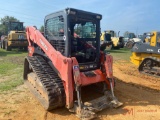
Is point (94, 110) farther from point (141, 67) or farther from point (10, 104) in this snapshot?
point (141, 67)

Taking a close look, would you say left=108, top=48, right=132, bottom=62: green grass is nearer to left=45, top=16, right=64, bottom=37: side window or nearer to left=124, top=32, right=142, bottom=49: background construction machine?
left=124, top=32, right=142, bottom=49: background construction machine

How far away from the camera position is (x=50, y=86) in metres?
4.45

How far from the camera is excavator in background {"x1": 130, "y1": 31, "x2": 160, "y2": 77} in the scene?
30.1ft

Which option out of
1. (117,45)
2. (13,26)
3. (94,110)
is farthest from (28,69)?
(117,45)

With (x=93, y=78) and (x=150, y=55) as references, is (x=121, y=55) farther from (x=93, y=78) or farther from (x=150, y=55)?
(x=93, y=78)

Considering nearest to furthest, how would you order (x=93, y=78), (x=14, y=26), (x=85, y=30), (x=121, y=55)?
(x=93, y=78) < (x=85, y=30) < (x=121, y=55) < (x=14, y=26)

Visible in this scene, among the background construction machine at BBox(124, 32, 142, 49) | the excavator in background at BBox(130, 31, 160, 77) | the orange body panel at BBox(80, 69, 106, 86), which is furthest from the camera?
the background construction machine at BBox(124, 32, 142, 49)

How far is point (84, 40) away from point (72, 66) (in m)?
A: 1.21

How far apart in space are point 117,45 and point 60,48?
19.6 meters

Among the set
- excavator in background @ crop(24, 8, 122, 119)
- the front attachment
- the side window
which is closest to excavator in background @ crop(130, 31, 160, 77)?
excavator in background @ crop(24, 8, 122, 119)

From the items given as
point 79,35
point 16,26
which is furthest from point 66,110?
point 16,26

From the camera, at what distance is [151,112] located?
15.2 ft

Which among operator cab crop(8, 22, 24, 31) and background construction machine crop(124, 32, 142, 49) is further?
background construction machine crop(124, 32, 142, 49)

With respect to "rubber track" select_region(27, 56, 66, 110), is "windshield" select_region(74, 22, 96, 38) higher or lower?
higher
